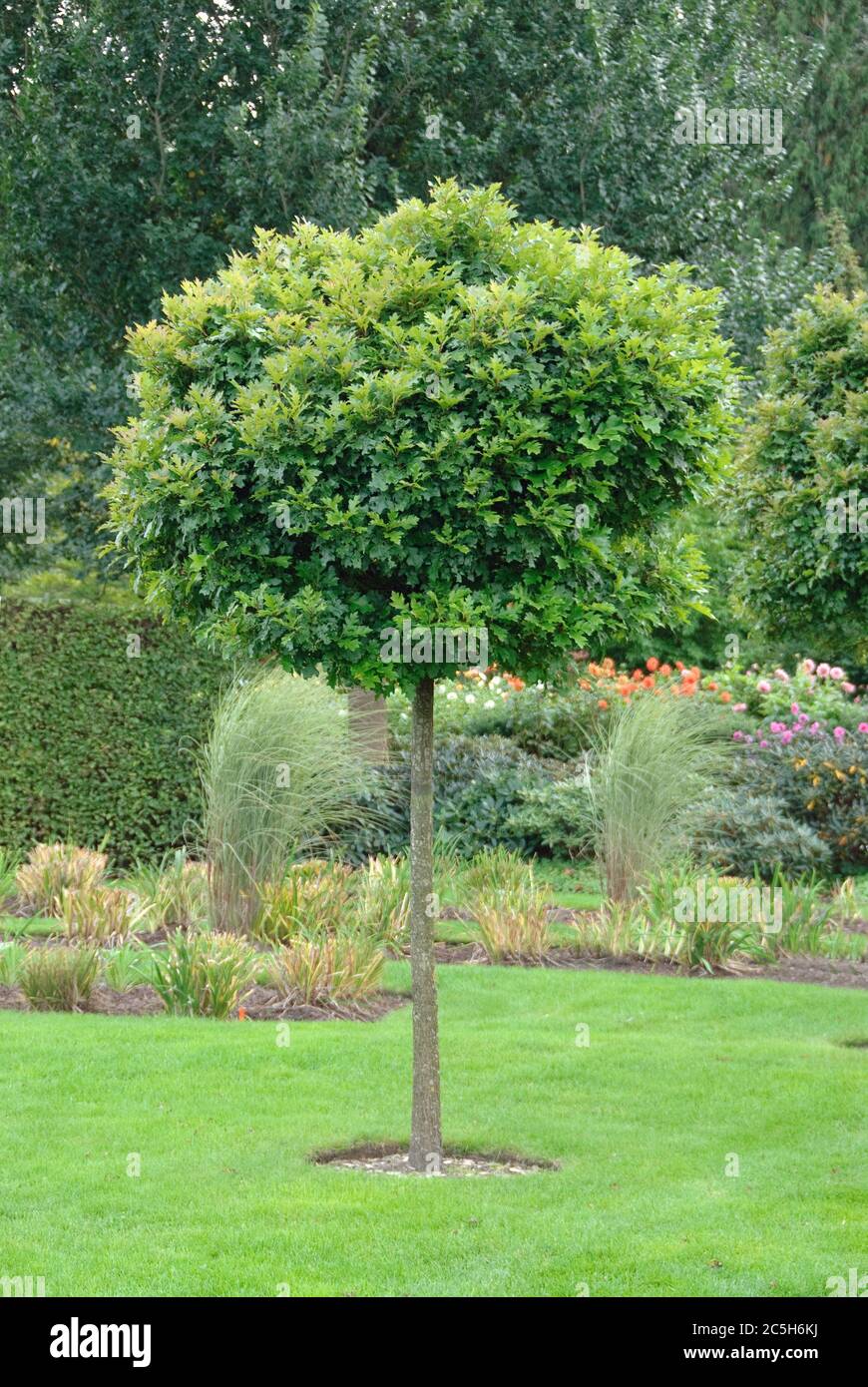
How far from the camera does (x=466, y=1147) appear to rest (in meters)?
6.68

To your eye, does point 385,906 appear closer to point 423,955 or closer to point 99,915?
point 99,915

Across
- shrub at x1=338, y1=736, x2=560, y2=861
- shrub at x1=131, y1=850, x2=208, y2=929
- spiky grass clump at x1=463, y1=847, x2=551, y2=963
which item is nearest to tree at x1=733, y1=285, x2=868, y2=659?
spiky grass clump at x1=463, y1=847, x2=551, y2=963

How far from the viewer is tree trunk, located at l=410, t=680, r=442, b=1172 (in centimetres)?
640

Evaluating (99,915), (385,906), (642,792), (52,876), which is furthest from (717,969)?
(52,876)

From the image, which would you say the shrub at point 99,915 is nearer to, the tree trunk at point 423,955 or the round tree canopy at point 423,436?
the tree trunk at point 423,955

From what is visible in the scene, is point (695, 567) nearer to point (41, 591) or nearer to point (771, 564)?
point (771, 564)

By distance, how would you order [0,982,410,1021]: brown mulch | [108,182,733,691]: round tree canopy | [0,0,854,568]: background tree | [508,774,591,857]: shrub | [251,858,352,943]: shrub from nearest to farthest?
[108,182,733,691]: round tree canopy
[0,982,410,1021]: brown mulch
[251,858,352,943]: shrub
[0,0,854,568]: background tree
[508,774,591,857]: shrub

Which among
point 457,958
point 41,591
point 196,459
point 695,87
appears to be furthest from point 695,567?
Result: point 41,591

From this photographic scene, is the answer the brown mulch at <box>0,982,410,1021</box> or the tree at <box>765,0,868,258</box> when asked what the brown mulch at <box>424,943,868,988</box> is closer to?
the brown mulch at <box>0,982,410,1021</box>

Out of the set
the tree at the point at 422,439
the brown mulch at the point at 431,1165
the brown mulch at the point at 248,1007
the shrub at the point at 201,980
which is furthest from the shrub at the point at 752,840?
the tree at the point at 422,439

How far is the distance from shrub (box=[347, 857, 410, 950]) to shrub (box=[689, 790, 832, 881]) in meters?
2.91

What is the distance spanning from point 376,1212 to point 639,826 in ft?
19.8

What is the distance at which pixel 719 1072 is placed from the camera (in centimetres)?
783

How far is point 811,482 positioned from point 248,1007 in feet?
14.2
